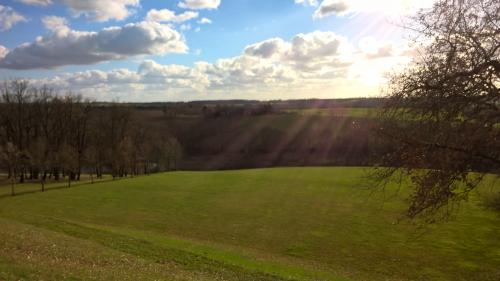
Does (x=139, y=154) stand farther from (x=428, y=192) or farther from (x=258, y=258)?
(x=428, y=192)

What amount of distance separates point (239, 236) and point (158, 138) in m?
75.6

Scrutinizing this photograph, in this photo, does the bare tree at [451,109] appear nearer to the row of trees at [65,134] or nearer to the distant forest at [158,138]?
the distant forest at [158,138]

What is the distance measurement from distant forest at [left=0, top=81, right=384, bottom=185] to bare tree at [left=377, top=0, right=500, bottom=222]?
185 centimetres

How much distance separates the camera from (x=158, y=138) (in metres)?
100

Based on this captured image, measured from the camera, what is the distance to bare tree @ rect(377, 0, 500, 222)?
9906 mm

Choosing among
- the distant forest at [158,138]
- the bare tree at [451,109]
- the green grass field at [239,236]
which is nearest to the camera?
the bare tree at [451,109]

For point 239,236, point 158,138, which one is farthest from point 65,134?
point 239,236

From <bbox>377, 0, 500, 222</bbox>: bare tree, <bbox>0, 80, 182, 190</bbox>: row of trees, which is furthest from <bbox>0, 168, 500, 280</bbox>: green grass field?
<bbox>0, 80, 182, 190</bbox>: row of trees

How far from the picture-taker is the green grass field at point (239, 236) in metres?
16.1

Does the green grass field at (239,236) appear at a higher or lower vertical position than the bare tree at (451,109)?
lower

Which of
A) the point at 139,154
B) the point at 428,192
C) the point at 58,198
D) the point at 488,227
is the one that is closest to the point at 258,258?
the point at 428,192

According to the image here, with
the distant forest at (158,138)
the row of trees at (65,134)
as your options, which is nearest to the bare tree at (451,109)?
the distant forest at (158,138)

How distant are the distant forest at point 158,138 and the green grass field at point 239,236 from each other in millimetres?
6296

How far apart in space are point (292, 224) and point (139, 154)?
55503 mm
